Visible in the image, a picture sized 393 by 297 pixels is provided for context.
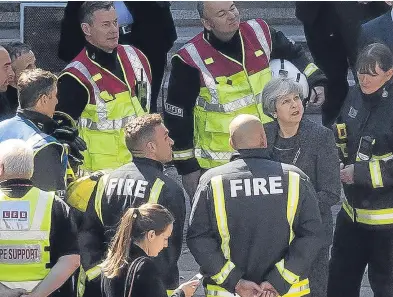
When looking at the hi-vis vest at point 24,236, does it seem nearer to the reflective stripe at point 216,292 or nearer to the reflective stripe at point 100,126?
the reflective stripe at point 216,292

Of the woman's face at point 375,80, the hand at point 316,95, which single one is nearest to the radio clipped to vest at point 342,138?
the woman's face at point 375,80

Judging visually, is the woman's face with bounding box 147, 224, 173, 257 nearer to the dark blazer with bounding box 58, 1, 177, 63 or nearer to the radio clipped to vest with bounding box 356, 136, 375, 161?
the radio clipped to vest with bounding box 356, 136, 375, 161

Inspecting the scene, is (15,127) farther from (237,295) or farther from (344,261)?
(344,261)

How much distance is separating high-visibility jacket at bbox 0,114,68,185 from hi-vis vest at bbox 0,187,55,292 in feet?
1.68

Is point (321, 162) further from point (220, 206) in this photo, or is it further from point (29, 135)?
point (29, 135)

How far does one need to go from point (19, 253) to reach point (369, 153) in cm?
214

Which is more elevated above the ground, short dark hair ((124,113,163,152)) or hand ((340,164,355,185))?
short dark hair ((124,113,163,152))

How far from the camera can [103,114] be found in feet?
22.0

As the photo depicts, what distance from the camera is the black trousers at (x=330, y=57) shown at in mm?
8438

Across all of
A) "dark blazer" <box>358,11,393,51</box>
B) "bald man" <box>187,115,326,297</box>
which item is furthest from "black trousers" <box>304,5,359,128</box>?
"bald man" <box>187,115,326,297</box>

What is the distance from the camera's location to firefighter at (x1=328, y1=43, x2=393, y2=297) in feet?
20.2

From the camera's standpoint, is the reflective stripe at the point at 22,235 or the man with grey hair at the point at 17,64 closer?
the reflective stripe at the point at 22,235

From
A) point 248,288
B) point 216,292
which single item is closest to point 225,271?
point 248,288

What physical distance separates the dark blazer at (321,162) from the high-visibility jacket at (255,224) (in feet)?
1.49
